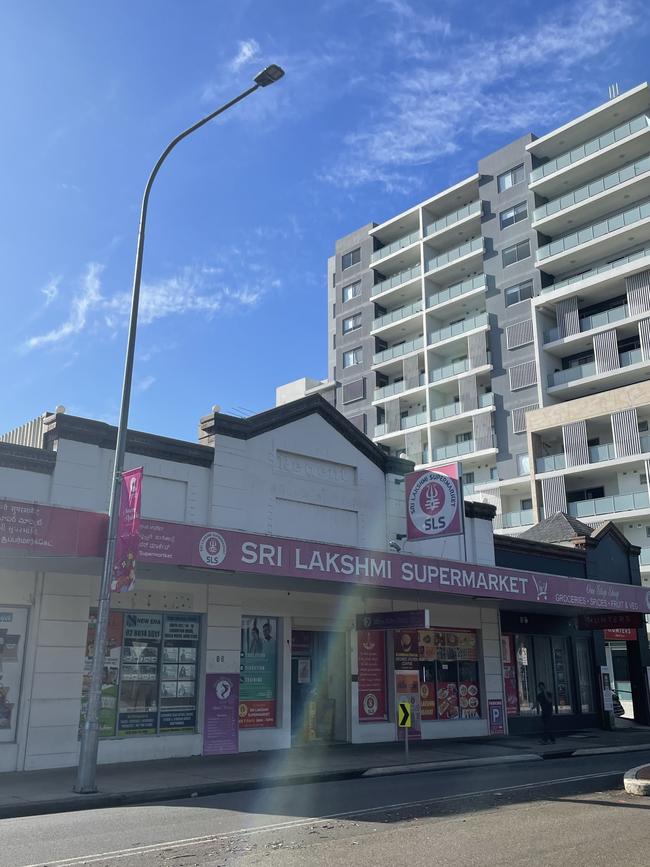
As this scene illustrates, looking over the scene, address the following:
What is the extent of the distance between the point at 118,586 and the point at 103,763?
469 centimetres

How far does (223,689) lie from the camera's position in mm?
17438

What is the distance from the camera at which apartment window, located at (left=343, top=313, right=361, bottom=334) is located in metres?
61.4

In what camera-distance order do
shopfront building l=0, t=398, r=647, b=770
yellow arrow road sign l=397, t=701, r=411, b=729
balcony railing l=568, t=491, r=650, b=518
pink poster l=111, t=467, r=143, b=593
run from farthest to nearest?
balcony railing l=568, t=491, r=650, b=518 < yellow arrow road sign l=397, t=701, r=411, b=729 < shopfront building l=0, t=398, r=647, b=770 < pink poster l=111, t=467, r=143, b=593

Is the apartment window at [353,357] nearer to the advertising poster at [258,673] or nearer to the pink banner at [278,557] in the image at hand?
the pink banner at [278,557]

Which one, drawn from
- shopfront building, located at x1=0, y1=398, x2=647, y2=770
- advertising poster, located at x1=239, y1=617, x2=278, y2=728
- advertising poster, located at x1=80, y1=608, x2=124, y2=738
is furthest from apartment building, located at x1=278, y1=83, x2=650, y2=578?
advertising poster, located at x1=80, y1=608, x2=124, y2=738

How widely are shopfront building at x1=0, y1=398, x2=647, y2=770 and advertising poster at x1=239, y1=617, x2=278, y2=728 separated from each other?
4 cm


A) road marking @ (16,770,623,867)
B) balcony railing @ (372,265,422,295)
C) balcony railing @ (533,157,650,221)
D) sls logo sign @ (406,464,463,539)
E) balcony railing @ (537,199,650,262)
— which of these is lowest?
road marking @ (16,770,623,867)

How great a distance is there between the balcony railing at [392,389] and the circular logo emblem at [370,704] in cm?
3666

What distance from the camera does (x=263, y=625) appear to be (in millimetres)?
18859

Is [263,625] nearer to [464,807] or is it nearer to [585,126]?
[464,807]

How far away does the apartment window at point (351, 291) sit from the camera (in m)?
62.2

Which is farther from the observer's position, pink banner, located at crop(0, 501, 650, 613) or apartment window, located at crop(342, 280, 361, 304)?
apartment window, located at crop(342, 280, 361, 304)

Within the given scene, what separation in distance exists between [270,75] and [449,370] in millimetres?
41972

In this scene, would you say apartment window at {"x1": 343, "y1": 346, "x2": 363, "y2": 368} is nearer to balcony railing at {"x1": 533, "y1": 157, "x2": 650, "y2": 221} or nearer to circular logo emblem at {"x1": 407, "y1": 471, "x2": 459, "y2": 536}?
balcony railing at {"x1": 533, "y1": 157, "x2": 650, "y2": 221}
